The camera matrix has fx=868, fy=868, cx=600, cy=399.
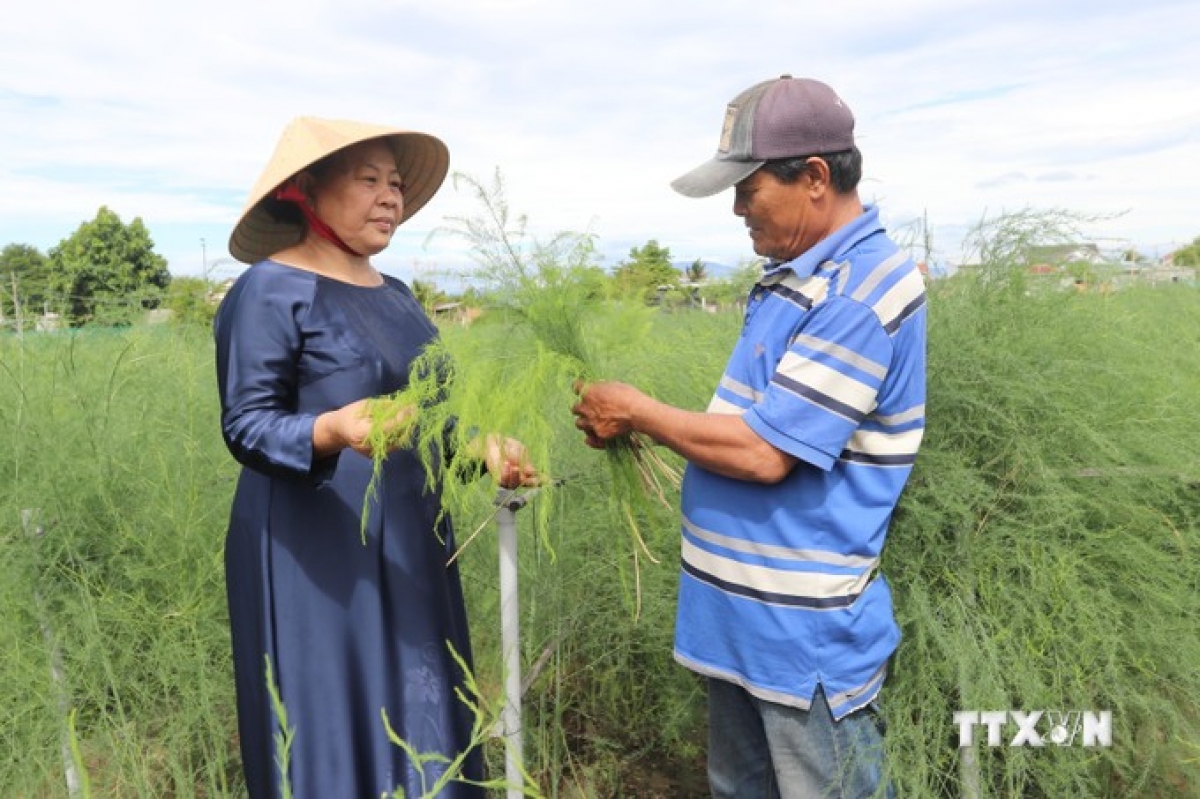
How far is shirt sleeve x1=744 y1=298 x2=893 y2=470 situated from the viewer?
141 cm

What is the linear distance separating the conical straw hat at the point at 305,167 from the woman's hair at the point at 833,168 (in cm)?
79

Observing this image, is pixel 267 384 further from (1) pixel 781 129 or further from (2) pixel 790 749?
(2) pixel 790 749

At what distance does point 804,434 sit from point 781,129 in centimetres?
53

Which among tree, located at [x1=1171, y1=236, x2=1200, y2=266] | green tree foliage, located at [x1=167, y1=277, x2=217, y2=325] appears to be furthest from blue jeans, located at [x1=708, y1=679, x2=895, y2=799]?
tree, located at [x1=1171, y1=236, x2=1200, y2=266]

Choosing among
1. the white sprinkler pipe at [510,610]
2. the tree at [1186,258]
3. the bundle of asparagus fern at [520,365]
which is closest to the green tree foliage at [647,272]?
the bundle of asparagus fern at [520,365]

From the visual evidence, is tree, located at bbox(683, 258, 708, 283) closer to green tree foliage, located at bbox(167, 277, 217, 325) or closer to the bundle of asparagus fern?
the bundle of asparagus fern

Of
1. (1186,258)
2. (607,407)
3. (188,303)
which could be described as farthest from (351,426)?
(1186,258)

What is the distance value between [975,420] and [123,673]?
2.40 m

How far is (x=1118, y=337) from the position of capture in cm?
221

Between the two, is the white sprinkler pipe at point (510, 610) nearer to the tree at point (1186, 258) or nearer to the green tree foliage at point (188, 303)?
the green tree foliage at point (188, 303)

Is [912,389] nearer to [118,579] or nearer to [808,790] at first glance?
[808,790]

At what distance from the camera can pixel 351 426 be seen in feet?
5.04

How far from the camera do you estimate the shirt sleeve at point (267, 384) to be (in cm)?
156

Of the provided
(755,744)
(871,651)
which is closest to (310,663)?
(755,744)
